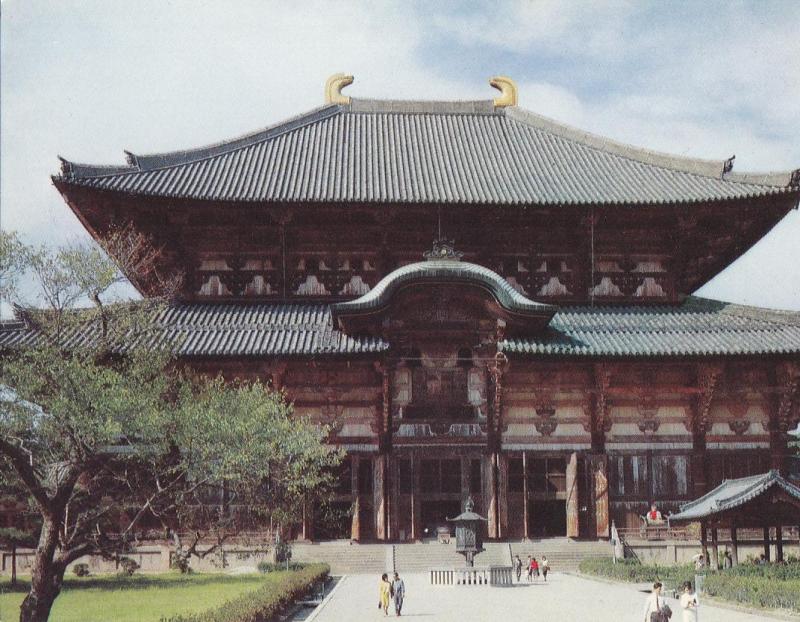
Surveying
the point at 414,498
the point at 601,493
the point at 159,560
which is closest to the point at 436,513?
the point at 414,498

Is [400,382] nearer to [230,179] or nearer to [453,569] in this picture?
[453,569]

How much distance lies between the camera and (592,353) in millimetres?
28172

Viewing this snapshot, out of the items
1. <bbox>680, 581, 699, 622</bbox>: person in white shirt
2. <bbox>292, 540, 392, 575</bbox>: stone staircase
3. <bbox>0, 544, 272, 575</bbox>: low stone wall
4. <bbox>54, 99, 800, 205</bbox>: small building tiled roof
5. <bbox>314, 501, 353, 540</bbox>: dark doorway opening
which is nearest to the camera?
<bbox>680, 581, 699, 622</bbox>: person in white shirt

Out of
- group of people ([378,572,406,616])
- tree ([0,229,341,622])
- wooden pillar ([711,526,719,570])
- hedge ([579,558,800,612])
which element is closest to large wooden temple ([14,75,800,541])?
wooden pillar ([711,526,719,570])

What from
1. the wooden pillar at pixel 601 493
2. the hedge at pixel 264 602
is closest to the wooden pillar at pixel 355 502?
the hedge at pixel 264 602

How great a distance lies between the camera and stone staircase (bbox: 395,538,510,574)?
1069 inches

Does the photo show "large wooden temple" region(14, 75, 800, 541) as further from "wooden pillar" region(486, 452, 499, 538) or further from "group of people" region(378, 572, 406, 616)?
"group of people" region(378, 572, 406, 616)

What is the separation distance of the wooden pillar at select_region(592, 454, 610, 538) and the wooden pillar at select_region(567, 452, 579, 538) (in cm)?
66

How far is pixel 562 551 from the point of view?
28.2 metres

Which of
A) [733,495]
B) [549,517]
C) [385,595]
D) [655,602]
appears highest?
[733,495]

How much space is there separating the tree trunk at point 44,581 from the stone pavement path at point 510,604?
17.6ft

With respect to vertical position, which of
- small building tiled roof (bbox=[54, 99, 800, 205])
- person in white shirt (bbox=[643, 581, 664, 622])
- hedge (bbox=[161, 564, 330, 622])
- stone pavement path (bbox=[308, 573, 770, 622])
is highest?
small building tiled roof (bbox=[54, 99, 800, 205])

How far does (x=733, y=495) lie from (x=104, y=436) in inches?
671

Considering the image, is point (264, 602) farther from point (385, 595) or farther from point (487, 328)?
point (487, 328)
